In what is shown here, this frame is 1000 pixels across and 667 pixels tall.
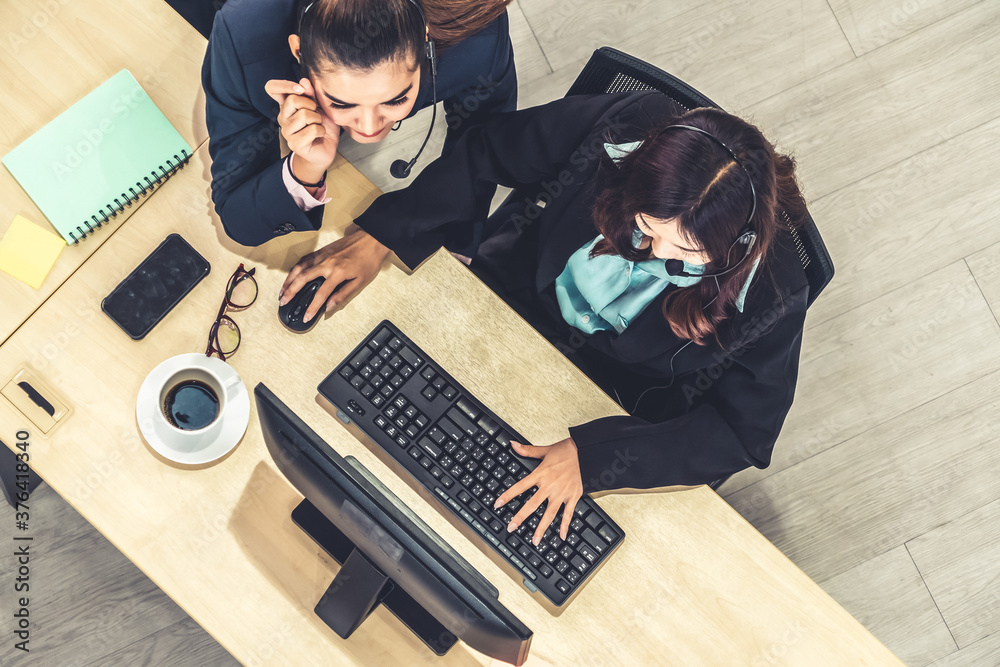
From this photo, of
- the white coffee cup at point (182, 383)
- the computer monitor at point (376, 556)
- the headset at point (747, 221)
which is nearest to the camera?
the computer monitor at point (376, 556)

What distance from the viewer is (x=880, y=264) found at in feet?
6.22

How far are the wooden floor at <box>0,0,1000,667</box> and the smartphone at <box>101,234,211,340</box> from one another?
82cm

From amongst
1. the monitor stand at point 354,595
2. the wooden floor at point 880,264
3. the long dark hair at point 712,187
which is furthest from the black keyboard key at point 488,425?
the wooden floor at point 880,264

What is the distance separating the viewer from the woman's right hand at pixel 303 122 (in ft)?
3.30

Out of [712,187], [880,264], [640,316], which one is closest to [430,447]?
[640,316]

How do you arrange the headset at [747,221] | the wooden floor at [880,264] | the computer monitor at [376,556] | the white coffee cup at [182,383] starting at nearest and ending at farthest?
the computer monitor at [376,556], the headset at [747,221], the white coffee cup at [182,383], the wooden floor at [880,264]

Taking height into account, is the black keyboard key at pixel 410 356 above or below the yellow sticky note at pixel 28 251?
below

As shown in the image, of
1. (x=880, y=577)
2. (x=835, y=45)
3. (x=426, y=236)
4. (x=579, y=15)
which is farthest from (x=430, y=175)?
(x=880, y=577)

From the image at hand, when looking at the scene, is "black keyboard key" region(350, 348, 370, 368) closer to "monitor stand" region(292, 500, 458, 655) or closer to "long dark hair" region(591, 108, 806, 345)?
"monitor stand" region(292, 500, 458, 655)

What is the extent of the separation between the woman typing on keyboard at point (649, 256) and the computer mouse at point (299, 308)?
0.06 ft

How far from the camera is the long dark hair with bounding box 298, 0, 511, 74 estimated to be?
0.89m

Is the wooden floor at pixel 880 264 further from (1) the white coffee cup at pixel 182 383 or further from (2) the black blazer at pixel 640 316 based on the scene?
(1) the white coffee cup at pixel 182 383

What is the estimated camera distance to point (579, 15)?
191 cm

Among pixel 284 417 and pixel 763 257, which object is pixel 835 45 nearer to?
pixel 763 257
